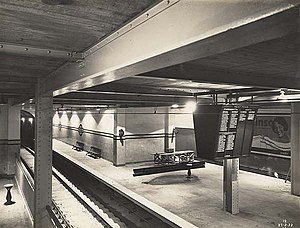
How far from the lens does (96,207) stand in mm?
7340

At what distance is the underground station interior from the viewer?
4.10 feet

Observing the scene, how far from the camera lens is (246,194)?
855 centimetres

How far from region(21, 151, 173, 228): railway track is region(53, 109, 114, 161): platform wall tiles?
300 centimetres

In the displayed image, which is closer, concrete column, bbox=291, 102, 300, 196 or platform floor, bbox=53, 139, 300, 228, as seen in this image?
platform floor, bbox=53, 139, 300, 228

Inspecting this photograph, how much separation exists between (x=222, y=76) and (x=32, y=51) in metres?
2.59

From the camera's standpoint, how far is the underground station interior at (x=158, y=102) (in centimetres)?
125

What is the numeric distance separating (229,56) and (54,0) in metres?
2.14

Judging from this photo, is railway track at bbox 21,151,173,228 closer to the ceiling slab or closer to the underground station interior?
the underground station interior

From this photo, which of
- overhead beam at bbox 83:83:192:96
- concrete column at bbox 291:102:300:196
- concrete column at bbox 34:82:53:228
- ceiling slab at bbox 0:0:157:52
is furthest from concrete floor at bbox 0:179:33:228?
concrete column at bbox 291:102:300:196

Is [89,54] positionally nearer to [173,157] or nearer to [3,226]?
→ [3,226]

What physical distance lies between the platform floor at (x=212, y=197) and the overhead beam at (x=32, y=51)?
5.04 m

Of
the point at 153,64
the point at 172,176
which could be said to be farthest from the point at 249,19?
the point at 172,176

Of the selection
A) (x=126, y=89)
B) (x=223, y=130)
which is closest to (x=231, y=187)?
(x=223, y=130)

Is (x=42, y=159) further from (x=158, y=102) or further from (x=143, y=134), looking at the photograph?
(x=143, y=134)
